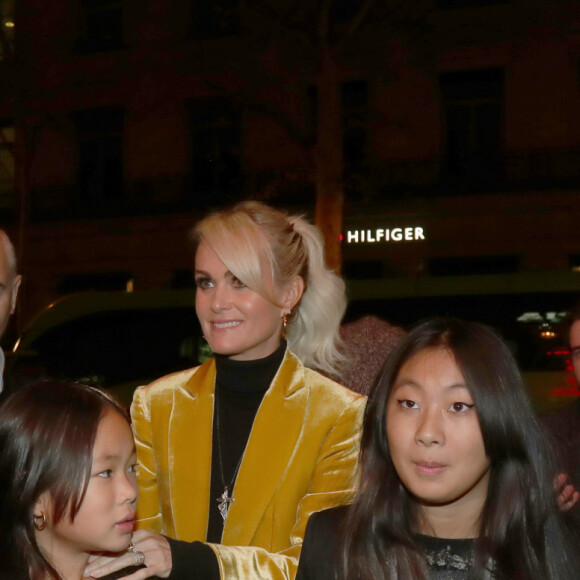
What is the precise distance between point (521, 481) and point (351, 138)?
17535 mm

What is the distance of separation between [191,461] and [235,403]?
0.25m

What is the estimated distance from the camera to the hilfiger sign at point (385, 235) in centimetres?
1867

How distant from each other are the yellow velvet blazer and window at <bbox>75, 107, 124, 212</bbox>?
19975 millimetres

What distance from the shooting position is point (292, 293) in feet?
9.92

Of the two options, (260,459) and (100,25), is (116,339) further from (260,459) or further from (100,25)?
(100,25)

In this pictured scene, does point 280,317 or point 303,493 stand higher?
point 280,317

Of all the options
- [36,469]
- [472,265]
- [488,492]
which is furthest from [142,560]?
[472,265]

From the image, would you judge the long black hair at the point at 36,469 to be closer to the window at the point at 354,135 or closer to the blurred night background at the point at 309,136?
the blurred night background at the point at 309,136

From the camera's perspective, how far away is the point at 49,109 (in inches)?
886

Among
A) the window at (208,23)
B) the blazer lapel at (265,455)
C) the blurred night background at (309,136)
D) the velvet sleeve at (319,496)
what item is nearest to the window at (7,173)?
the blurred night background at (309,136)

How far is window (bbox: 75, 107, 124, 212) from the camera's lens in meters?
22.4

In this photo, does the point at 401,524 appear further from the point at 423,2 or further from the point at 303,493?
the point at 423,2

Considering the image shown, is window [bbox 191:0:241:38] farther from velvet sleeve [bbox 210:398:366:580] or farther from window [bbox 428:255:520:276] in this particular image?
velvet sleeve [bbox 210:398:366:580]

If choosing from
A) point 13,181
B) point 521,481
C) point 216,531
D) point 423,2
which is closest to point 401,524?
point 521,481
